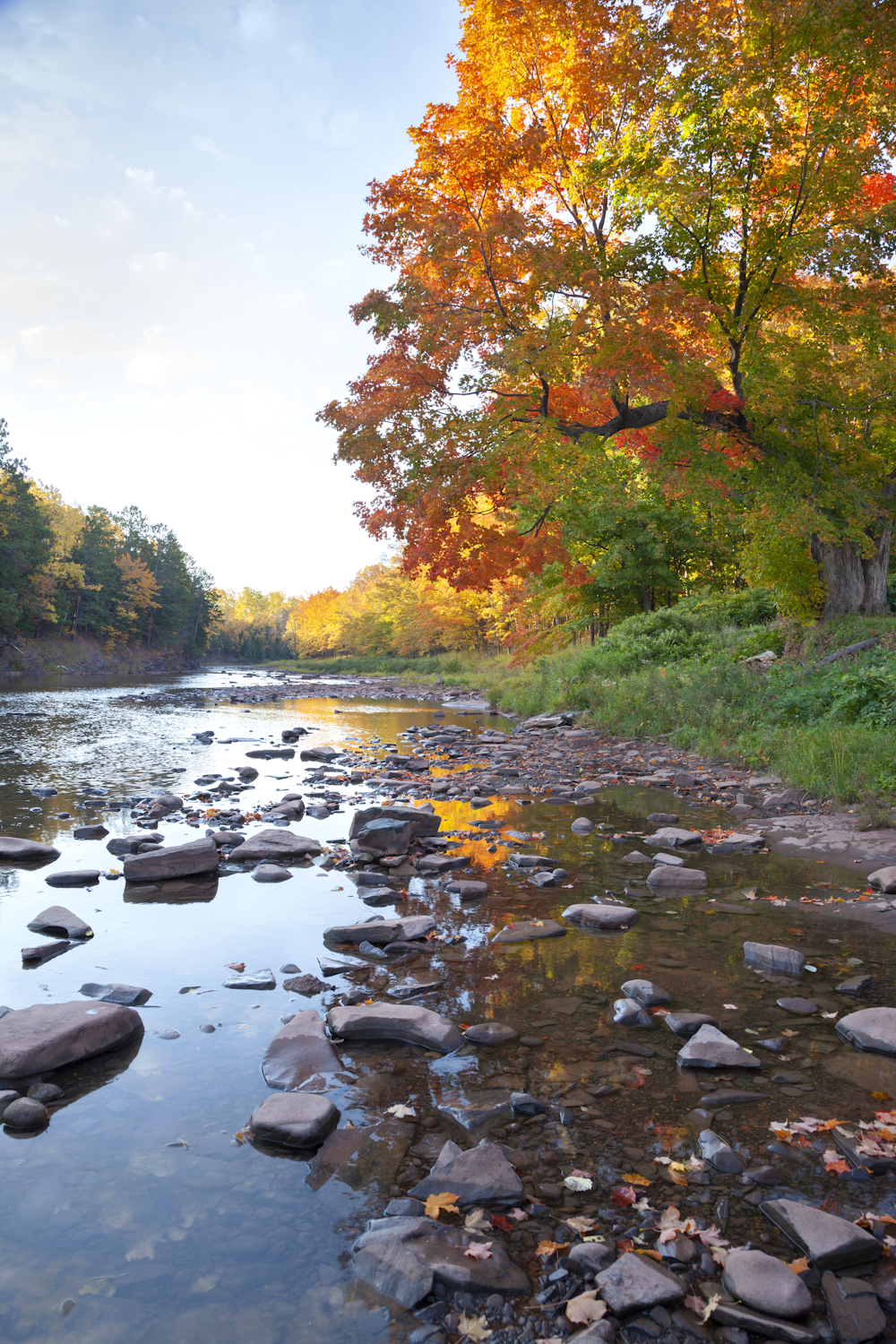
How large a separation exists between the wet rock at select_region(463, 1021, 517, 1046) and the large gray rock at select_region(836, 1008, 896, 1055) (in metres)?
1.68

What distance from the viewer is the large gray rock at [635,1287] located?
2.06m

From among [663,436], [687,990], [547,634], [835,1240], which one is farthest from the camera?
[547,634]

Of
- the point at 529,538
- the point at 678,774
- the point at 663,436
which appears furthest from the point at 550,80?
the point at 678,774

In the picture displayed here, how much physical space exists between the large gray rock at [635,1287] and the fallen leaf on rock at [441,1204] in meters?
0.53

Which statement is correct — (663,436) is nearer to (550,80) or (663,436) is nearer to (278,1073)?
(550,80)

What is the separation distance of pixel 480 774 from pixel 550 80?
38.6ft

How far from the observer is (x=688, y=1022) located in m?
3.69

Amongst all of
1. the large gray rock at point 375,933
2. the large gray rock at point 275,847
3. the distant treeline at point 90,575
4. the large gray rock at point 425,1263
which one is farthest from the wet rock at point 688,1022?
the distant treeline at point 90,575

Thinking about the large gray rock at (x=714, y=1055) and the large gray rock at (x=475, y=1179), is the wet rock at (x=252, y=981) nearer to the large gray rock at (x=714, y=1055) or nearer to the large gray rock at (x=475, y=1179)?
the large gray rock at (x=475, y=1179)

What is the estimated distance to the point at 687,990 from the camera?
163 inches

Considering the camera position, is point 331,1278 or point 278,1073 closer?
point 331,1278

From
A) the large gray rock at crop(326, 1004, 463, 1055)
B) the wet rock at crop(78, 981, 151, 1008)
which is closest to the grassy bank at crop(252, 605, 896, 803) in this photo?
the large gray rock at crop(326, 1004, 463, 1055)

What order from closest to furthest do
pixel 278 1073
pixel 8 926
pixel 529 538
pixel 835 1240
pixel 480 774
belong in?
1. pixel 835 1240
2. pixel 278 1073
3. pixel 8 926
4. pixel 480 774
5. pixel 529 538

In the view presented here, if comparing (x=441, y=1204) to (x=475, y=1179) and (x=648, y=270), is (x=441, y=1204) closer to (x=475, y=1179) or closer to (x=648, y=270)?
(x=475, y=1179)
